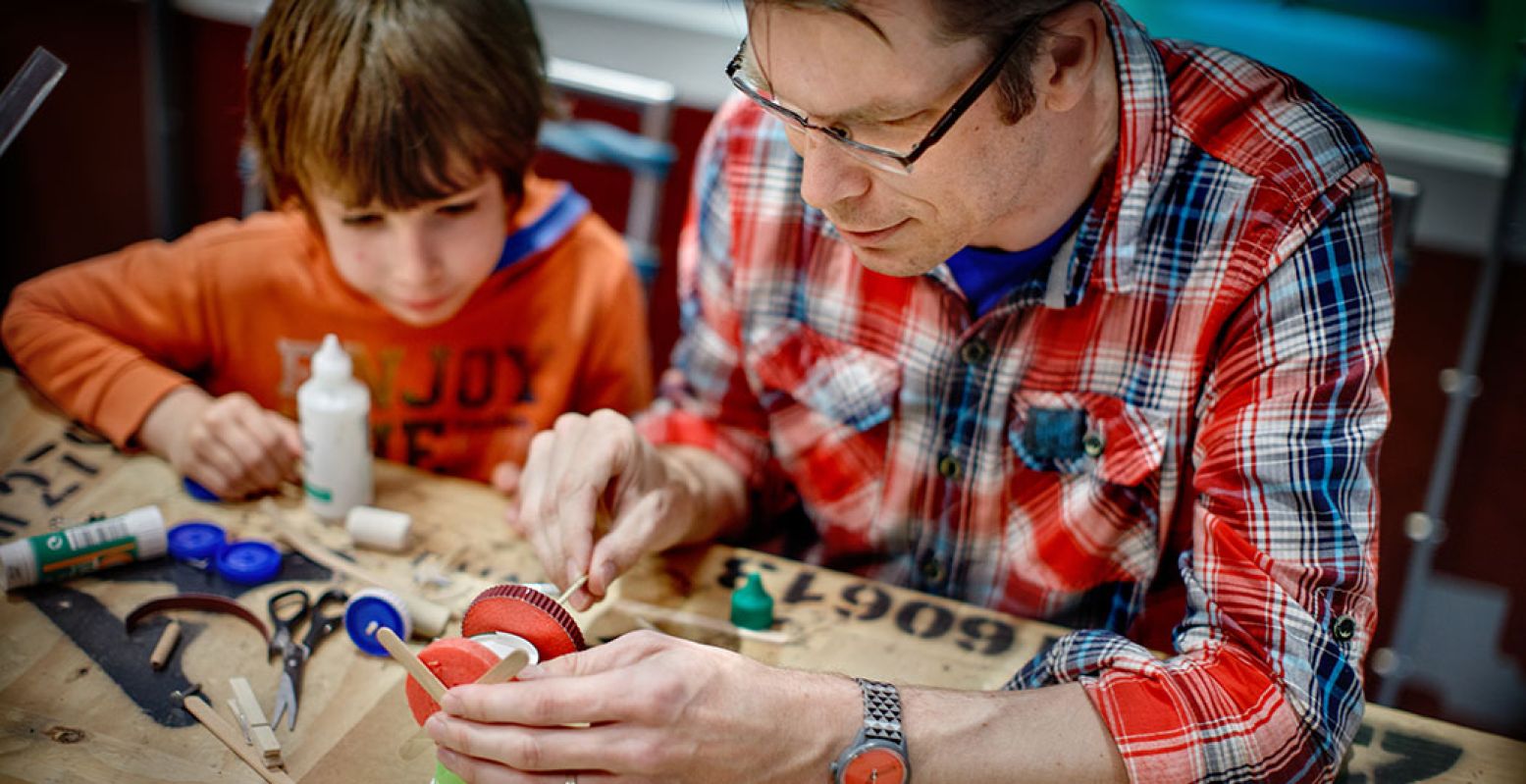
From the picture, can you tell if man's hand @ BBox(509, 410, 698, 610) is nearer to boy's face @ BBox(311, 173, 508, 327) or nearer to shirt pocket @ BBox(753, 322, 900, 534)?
shirt pocket @ BBox(753, 322, 900, 534)

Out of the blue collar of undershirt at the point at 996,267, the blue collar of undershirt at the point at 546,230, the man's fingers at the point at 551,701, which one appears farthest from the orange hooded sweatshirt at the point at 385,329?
the man's fingers at the point at 551,701

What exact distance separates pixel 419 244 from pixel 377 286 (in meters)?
0.12

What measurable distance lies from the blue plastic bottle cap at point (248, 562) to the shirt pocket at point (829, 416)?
61 centimetres

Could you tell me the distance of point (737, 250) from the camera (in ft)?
5.29

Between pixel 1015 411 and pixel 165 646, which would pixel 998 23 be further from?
pixel 165 646

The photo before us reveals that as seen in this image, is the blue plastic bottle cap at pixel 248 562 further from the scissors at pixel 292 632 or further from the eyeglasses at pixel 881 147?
the eyeglasses at pixel 881 147

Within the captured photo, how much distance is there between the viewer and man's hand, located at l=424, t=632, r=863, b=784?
3.39 ft

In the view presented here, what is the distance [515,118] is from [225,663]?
750 millimetres

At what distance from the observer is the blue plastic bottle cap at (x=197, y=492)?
60.6 inches

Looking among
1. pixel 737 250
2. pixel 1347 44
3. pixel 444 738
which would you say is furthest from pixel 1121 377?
pixel 1347 44

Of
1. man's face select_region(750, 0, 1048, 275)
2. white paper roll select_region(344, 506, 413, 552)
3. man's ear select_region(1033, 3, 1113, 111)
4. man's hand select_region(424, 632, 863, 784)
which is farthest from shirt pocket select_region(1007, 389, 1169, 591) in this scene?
white paper roll select_region(344, 506, 413, 552)

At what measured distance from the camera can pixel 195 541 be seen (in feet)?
4.70

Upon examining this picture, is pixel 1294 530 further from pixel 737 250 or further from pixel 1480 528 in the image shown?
pixel 1480 528

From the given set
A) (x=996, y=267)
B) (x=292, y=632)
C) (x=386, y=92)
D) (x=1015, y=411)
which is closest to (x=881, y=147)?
(x=996, y=267)
